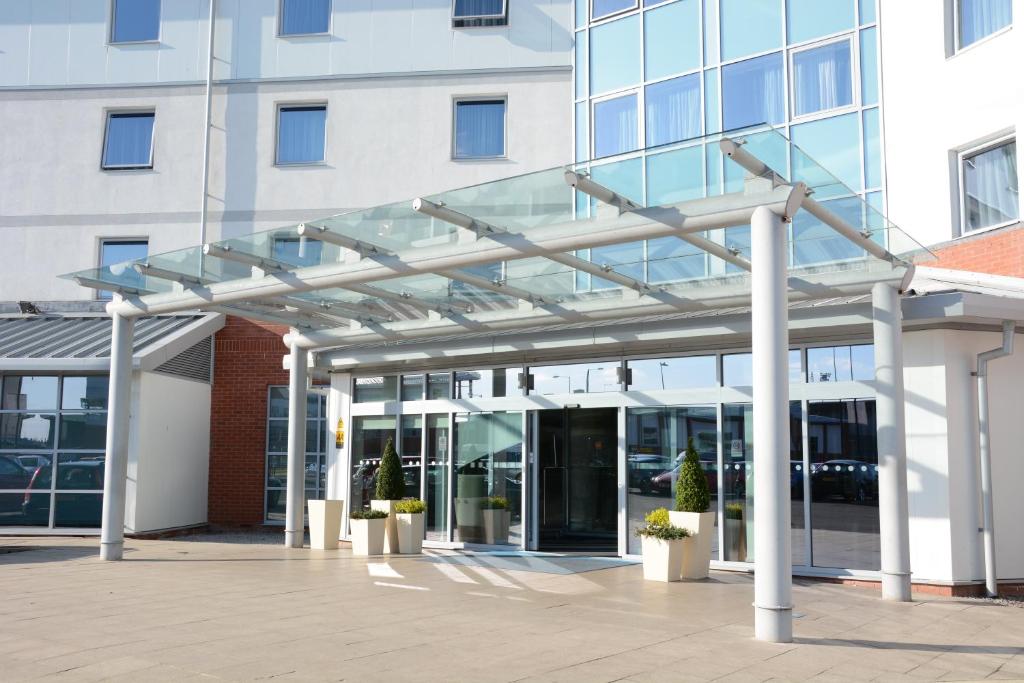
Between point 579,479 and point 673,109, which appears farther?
point 673,109

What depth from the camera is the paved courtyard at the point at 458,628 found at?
647 centimetres

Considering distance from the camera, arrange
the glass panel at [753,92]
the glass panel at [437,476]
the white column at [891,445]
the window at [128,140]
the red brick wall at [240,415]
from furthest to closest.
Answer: the window at [128,140]
the red brick wall at [240,415]
the glass panel at [753,92]
the glass panel at [437,476]
the white column at [891,445]

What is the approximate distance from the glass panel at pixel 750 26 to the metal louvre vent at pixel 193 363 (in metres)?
10.8

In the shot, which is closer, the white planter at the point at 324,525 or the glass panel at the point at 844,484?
the glass panel at the point at 844,484

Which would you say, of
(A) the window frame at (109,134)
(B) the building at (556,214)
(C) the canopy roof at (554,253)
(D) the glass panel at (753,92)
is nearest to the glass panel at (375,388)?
(B) the building at (556,214)

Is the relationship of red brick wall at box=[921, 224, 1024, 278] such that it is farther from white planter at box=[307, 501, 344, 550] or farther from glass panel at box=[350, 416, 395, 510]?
white planter at box=[307, 501, 344, 550]

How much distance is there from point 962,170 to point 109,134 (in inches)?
655

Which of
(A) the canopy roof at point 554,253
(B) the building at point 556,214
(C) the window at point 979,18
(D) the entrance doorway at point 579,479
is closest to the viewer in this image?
(A) the canopy roof at point 554,253

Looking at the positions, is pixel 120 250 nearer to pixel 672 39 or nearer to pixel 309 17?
pixel 309 17

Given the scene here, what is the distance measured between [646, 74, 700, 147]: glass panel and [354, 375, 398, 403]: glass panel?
6.46 meters

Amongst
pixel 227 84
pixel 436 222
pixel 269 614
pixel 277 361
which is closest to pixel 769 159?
pixel 436 222

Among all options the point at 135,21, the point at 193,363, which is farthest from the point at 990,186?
the point at 135,21

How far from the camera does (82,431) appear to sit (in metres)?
16.4

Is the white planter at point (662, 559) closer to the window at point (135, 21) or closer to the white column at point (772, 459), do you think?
the white column at point (772, 459)
